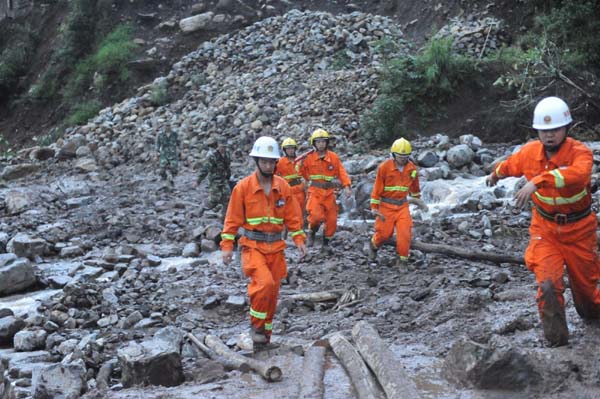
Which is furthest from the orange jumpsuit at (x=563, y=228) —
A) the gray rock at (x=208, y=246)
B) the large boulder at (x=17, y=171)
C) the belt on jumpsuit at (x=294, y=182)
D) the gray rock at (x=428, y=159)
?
the large boulder at (x=17, y=171)

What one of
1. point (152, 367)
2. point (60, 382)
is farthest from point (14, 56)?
point (152, 367)

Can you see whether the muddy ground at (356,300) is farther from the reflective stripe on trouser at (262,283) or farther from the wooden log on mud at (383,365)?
the reflective stripe on trouser at (262,283)

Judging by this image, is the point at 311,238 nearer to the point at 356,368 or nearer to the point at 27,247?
the point at 27,247

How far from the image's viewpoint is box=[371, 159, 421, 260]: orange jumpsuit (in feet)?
27.9

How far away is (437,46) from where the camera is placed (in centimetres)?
1856

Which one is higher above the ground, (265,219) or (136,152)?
(265,219)

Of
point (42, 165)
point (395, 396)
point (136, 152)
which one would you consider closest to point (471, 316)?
point (395, 396)

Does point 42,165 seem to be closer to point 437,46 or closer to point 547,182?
point 437,46

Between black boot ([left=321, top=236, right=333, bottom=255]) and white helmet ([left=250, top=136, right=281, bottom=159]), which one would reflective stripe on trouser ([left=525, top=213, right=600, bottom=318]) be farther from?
black boot ([left=321, top=236, right=333, bottom=255])

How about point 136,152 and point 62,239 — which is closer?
point 62,239

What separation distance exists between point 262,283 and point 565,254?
2.34 m

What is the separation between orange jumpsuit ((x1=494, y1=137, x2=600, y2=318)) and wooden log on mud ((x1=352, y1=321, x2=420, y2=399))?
1123 millimetres

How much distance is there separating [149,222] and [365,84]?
29.5 ft

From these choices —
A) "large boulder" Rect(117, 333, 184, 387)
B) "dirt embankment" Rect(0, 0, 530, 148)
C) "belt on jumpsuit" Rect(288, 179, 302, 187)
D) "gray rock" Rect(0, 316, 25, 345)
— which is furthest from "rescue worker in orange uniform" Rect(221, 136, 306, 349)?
"dirt embankment" Rect(0, 0, 530, 148)
